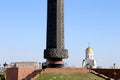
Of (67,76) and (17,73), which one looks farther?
(17,73)

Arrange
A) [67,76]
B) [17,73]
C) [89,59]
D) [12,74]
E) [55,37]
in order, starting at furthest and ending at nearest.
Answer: [89,59] → [12,74] → [17,73] → [55,37] → [67,76]

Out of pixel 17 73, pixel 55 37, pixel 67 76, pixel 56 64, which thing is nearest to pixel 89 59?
pixel 17 73

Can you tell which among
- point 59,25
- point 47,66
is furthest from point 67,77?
point 59,25

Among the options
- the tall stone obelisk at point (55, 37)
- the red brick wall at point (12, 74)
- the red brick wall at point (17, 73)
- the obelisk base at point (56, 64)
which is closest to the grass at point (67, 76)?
the obelisk base at point (56, 64)

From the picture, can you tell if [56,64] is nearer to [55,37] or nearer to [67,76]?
[67,76]

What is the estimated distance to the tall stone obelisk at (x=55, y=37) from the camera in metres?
44.5

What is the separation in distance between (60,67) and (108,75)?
8.95 m

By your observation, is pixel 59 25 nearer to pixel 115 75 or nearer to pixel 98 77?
pixel 98 77

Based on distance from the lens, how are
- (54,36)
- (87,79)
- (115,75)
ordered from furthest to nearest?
(115,75) < (54,36) < (87,79)

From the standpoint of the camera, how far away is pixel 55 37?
44625mm

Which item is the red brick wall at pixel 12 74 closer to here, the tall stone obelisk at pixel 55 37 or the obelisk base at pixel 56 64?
the tall stone obelisk at pixel 55 37

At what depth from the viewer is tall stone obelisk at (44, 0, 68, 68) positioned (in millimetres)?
44500

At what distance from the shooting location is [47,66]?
4575 centimetres

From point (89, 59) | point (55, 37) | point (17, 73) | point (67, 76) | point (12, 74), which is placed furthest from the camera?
point (89, 59)
